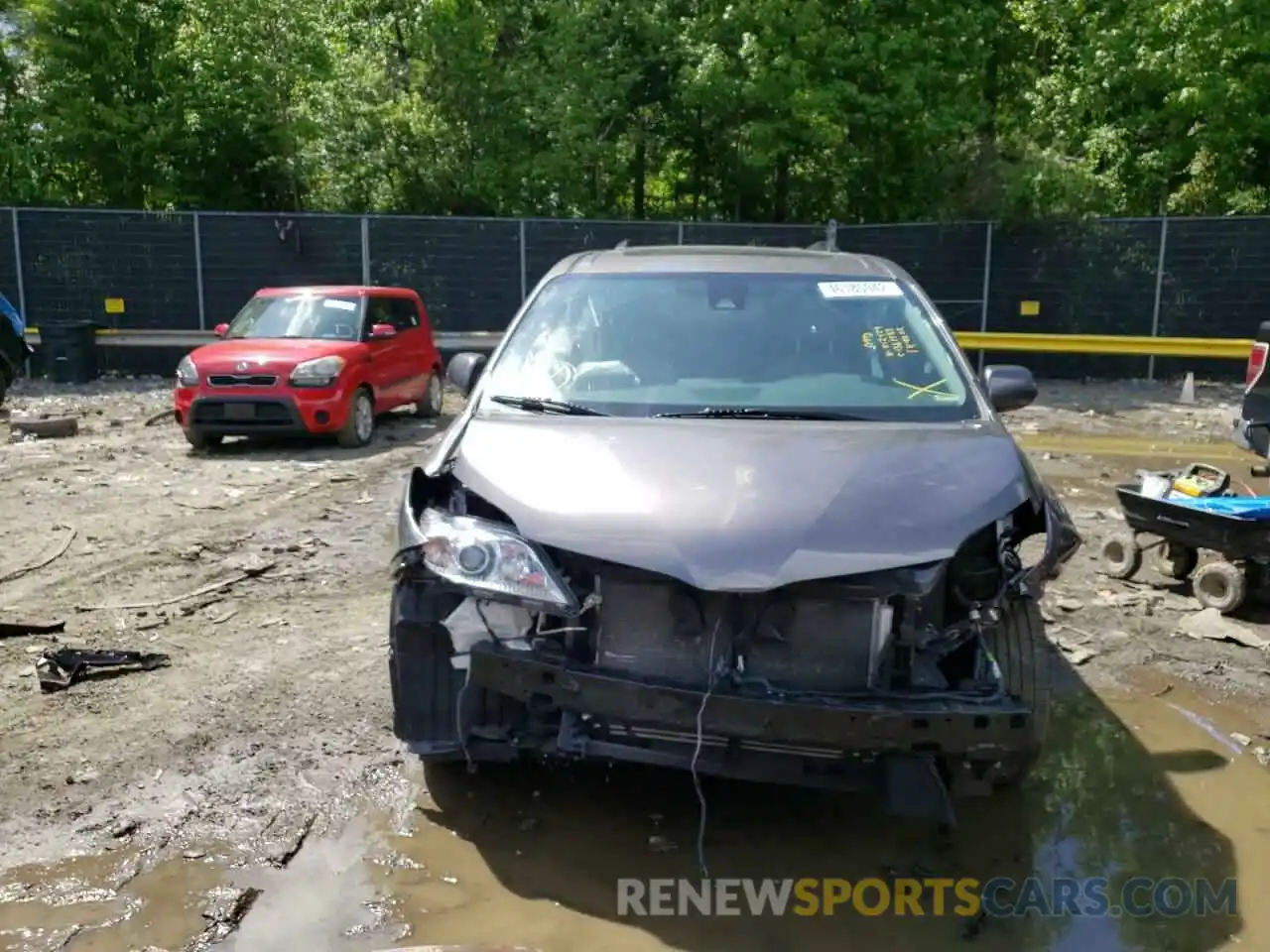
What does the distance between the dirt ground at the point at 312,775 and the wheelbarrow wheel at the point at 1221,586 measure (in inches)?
4.0

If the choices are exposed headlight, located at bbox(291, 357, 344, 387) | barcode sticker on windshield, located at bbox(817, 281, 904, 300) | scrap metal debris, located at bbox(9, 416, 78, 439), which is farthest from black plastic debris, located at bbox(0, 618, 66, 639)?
scrap metal debris, located at bbox(9, 416, 78, 439)

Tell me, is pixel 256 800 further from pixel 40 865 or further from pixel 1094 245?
pixel 1094 245

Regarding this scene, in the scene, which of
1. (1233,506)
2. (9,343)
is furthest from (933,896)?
(9,343)

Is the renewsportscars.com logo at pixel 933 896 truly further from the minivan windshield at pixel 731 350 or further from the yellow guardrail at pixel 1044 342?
the yellow guardrail at pixel 1044 342

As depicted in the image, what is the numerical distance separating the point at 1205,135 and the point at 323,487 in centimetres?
1930

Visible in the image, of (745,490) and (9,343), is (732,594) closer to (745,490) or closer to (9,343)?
(745,490)

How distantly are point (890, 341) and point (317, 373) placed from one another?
300 inches

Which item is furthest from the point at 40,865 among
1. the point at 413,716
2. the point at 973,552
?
the point at 973,552

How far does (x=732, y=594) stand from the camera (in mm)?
3217

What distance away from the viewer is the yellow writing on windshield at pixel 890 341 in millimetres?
4586

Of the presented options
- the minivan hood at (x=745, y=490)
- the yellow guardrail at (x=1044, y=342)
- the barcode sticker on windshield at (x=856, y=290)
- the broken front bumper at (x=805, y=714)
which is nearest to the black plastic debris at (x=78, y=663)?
the minivan hood at (x=745, y=490)

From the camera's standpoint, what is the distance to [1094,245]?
1844 centimetres

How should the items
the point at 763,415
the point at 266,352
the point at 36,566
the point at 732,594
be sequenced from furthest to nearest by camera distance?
1. the point at 266,352
2. the point at 36,566
3. the point at 763,415
4. the point at 732,594

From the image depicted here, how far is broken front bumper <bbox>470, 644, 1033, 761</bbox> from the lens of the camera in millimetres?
3109
